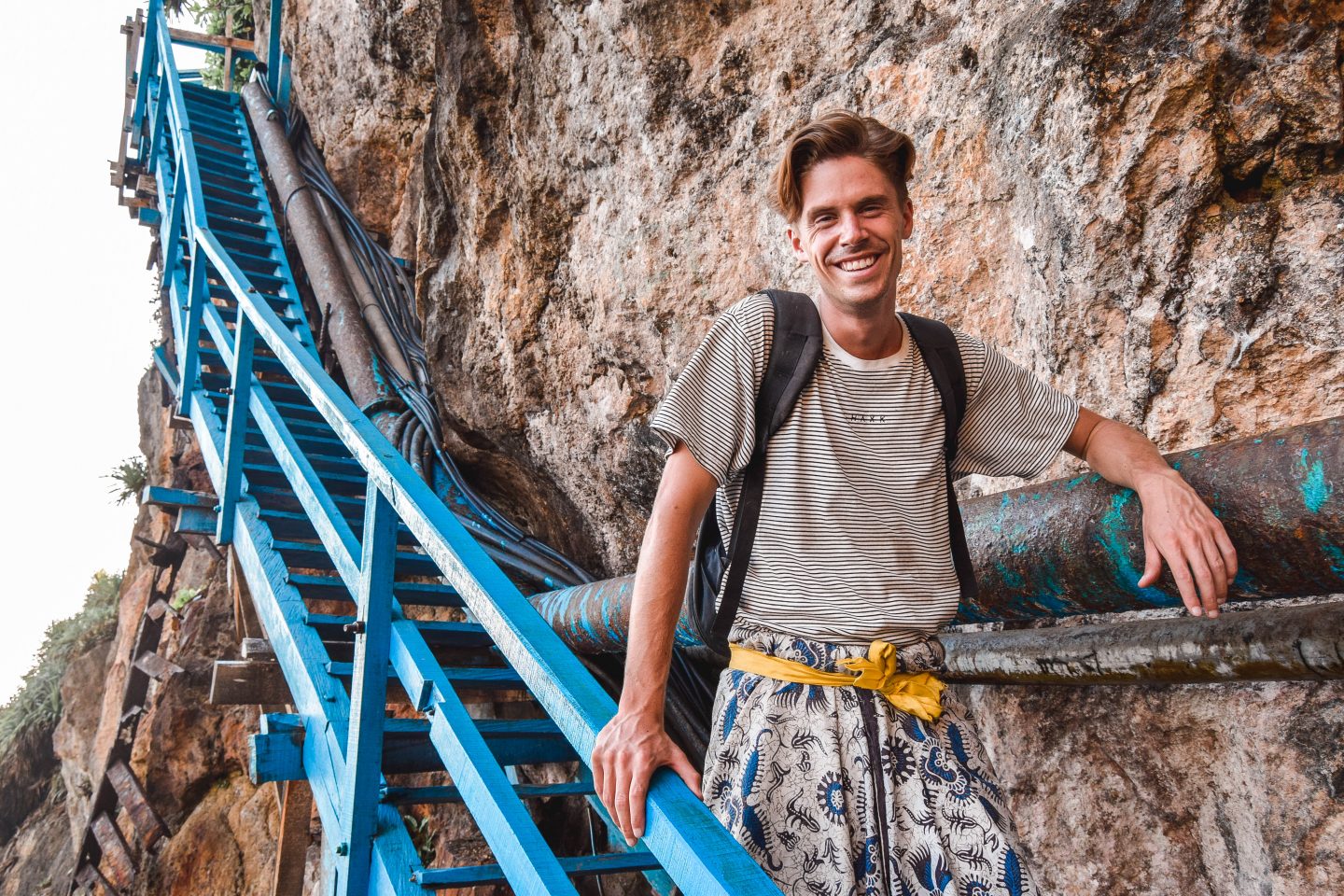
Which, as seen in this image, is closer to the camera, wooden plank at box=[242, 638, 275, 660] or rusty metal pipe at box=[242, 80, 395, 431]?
wooden plank at box=[242, 638, 275, 660]

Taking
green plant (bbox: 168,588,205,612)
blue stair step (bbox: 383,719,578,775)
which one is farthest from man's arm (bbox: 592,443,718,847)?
green plant (bbox: 168,588,205,612)

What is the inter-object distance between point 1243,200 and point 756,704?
5.70ft

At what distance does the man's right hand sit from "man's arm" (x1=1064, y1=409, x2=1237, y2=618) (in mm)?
801

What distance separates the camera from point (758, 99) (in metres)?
3.67

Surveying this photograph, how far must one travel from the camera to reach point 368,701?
271 cm

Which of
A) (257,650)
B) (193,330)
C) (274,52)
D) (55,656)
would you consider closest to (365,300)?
(193,330)

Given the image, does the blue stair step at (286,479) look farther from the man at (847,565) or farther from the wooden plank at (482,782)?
the man at (847,565)

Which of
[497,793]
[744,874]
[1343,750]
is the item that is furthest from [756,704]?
[1343,750]

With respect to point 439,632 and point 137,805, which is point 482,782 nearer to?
point 439,632

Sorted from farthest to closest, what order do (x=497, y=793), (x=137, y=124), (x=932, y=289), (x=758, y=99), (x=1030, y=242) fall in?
(x=137, y=124) → (x=758, y=99) → (x=932, y=289) → (x=1030, y=242) → (x=497, y=793)

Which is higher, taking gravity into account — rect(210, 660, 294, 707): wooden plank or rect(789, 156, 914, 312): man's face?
rect(789, 156, 914, 312): man's face

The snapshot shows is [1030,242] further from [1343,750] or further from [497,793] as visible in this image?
[497,793]

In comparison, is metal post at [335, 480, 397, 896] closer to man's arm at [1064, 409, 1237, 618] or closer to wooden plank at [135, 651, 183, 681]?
man's arm at [1064, 409, 1237, 618]

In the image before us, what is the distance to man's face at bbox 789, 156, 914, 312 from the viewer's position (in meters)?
1.65
